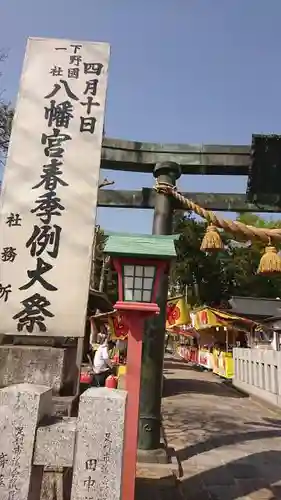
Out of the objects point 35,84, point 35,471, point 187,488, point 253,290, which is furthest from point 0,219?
point 253,290

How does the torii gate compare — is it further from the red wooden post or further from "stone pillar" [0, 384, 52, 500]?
"stone pillar" [0, 384, 52, 500]

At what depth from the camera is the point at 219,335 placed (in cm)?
2383

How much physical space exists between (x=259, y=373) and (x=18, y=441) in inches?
503

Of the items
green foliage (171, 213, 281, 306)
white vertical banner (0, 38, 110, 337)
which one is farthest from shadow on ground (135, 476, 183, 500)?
green foliage (171, 213, 281, 306)

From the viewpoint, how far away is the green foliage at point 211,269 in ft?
100

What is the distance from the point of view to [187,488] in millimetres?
5195

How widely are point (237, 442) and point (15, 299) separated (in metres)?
6.20

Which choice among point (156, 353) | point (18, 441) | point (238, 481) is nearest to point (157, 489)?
point (238, 481)

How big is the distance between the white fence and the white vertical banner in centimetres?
982

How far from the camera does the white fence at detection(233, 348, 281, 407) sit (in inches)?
476

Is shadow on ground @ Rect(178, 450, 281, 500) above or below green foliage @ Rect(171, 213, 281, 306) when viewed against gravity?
below

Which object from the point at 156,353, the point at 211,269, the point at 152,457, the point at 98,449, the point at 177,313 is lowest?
the point at 152,457

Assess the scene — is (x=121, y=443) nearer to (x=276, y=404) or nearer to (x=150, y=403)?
(x=150, y=403)

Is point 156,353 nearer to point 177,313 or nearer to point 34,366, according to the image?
point 34,366
